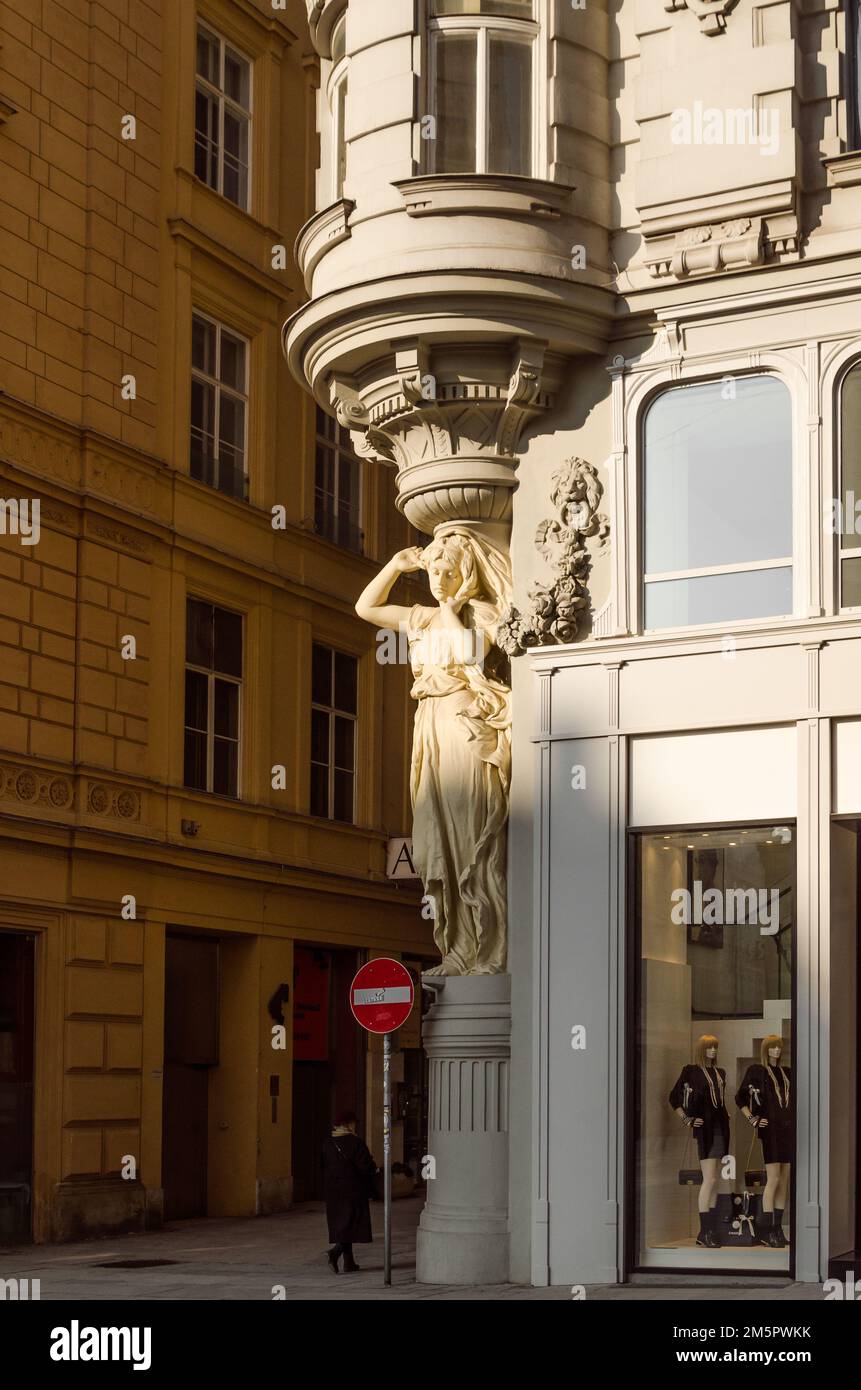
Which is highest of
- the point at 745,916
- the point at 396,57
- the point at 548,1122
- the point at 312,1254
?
the point at 396,57

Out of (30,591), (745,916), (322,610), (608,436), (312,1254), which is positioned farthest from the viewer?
(322,610)

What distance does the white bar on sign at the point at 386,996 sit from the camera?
17.9 m

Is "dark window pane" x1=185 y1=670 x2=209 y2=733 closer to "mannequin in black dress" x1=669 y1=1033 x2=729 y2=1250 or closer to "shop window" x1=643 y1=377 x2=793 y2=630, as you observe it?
A: "shop window" x1=643 y1=377 x2=793 y2=630

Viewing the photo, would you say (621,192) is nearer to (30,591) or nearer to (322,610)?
(30,591)

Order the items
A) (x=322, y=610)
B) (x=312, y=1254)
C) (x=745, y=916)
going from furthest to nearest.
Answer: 1. (x=322, y=610)
2. (x=312, y=1254)
3. (x=745, y=916)

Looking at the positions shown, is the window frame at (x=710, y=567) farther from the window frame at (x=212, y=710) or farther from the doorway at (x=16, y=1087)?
the window frame at (x=212, y=710)

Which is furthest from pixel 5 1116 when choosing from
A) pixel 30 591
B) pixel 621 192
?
pixel 621 192

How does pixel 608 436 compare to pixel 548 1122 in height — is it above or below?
above

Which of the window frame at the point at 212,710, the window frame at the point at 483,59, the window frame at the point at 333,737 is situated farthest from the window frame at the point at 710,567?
the window frame at the point at 333,737

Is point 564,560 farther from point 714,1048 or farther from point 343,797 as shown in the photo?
point 343,797

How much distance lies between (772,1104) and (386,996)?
3.55 metres

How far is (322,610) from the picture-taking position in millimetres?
29641
